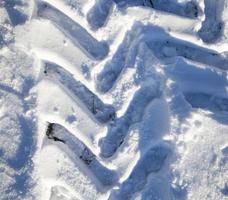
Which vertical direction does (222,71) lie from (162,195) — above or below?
above

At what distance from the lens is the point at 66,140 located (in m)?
1.89

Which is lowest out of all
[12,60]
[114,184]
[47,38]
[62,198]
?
[62,198]

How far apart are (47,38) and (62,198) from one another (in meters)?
0.74

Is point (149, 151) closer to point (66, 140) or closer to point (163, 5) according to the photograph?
point (66, 140)

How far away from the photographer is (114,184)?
186 centimetres

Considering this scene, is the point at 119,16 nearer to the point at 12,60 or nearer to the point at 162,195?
the point at 12,60

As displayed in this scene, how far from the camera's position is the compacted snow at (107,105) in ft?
5.98

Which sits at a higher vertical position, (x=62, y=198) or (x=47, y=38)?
(x=47, y=38)

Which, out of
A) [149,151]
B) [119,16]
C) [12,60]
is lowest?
[149,151]

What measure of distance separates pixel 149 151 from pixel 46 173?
0.48m

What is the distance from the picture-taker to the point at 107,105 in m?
1.89

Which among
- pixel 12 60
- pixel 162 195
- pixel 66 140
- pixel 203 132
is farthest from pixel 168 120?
pixel 12 60

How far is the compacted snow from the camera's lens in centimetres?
182

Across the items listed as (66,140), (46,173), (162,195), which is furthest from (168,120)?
(46,173)
